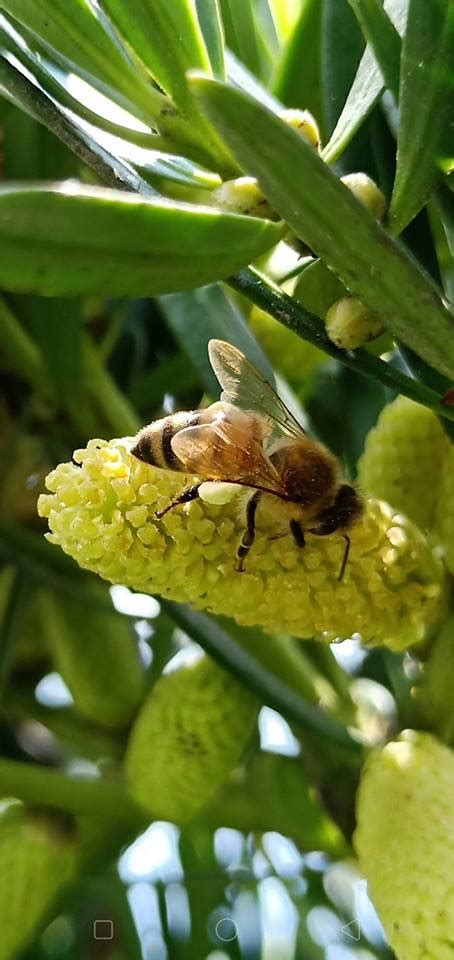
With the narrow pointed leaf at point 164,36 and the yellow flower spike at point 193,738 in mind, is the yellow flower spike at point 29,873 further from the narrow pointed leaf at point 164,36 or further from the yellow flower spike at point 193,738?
the narrow pointed leaf at point 164,36

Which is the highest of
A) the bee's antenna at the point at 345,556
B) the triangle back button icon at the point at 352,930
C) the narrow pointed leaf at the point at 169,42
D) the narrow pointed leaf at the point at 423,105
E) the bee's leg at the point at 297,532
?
the narrow pointed leaf at the point at 169,42

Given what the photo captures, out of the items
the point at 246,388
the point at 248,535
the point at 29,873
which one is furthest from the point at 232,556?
the point at 29,873

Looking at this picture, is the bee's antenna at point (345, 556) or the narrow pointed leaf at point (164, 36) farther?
the bee's antenna at point (345, 556)

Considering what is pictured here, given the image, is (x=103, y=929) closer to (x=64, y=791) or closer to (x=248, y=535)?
(x=64, y=791)

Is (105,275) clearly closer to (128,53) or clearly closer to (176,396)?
(128,53)

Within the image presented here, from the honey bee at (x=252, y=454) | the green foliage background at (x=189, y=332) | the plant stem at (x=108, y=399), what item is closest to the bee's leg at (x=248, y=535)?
the honey bee at (x=252, y=454)

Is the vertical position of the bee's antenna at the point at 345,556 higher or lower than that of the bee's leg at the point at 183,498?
lower
